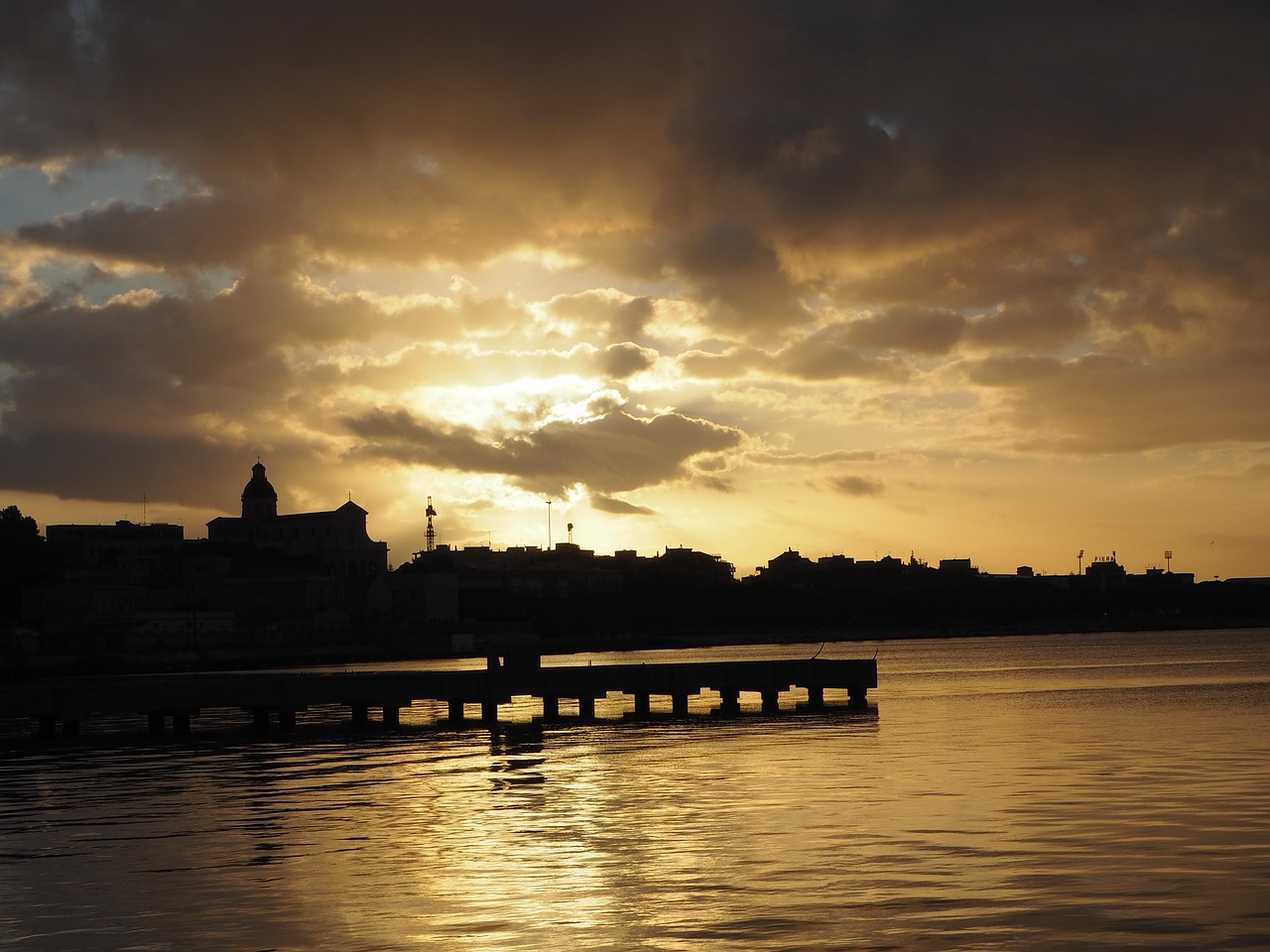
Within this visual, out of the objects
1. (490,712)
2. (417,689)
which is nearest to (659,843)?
(417,689)

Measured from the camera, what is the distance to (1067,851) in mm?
27406

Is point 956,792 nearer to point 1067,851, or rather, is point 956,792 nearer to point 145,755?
point 1067,851

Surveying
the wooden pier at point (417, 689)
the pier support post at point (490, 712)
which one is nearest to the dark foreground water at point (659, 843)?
the wooden pier at point (417, 689)

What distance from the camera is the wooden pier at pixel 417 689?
64188mm

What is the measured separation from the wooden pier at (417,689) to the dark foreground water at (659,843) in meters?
6.07

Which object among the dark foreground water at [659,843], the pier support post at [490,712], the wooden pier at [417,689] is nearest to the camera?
the dark foreground water at [659,843]

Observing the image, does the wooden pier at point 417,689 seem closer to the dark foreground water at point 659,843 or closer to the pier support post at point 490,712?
the pier support post at point 490,712

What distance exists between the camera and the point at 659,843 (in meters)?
29.7

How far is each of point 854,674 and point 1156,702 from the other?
1523cm

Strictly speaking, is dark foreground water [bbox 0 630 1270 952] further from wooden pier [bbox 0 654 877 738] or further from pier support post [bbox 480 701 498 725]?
pier support post [bbox 480 701 498 725]

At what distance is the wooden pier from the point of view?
2527 inches

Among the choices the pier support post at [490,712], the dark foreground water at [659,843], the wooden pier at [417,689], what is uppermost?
the wooden pier at [417,689]

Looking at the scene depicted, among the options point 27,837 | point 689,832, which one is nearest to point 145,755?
point 27,837

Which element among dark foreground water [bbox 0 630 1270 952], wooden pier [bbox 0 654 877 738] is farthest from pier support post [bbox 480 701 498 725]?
dark foreground water [bbox 0 630 1270 952]
